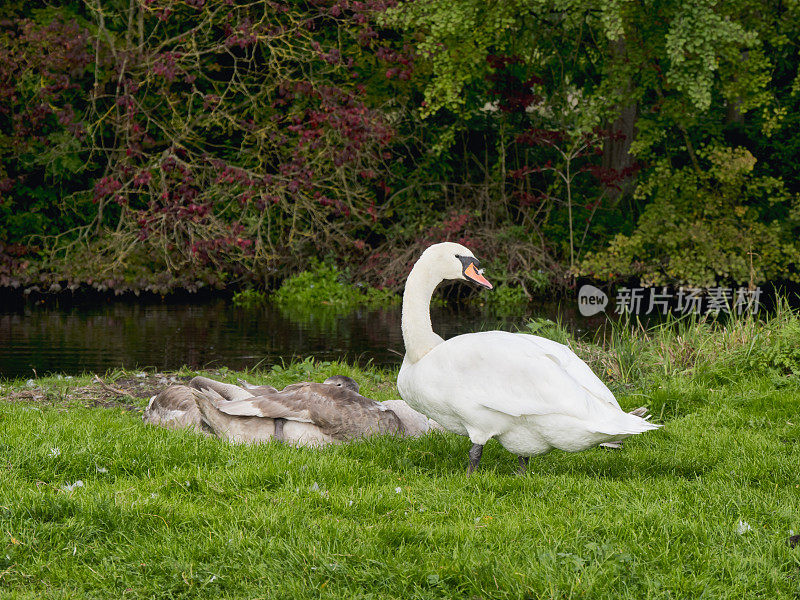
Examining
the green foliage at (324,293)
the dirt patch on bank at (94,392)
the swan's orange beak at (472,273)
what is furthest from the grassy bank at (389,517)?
the green foliage at (324,293)

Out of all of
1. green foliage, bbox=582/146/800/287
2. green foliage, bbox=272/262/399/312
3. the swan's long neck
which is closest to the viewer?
the swan's long neck

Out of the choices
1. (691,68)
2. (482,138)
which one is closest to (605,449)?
(691,68)

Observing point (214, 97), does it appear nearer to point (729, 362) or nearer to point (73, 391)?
point (73, 391)

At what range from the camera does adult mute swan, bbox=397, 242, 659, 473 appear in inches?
196

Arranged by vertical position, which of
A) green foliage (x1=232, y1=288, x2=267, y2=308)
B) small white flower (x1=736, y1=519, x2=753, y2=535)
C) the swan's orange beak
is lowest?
green foliage (x1=232, y1=288, x2=267, y2=308)

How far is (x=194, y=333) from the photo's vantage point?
50.0 ft

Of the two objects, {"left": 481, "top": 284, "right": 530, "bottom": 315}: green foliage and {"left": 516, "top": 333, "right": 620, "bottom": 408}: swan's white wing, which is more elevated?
{"left": 516, "top": 333, "right": 620, "bottom": 408}: swan's white wing

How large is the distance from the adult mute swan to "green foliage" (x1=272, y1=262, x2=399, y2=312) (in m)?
13.4

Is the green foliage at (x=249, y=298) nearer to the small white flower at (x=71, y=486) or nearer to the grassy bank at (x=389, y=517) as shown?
the grassy bank at (x=389, y=517)

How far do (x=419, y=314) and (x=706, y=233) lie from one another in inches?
553

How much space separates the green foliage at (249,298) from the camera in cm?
1956

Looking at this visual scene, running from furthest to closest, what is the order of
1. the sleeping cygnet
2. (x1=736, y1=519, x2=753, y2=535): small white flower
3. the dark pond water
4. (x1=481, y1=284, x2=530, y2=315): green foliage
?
(x1=481, y1=284, x2=530, y2=315): green foliage → the dark pond water → the sleeping cygnet → (x1=736, y1=519, x2=753, y2=535): small white flower

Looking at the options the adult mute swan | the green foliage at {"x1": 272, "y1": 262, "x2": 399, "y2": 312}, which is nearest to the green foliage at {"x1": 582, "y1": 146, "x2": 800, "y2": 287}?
the green foliage at {"x1": 272, "y1": 262, "x2": 399, "y2": 312}

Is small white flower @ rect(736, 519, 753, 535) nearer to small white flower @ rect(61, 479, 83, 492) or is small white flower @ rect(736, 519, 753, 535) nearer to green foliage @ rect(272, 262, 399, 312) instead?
small white flower @ rect(61, 479, 83, 492)
